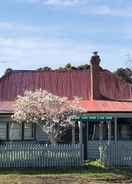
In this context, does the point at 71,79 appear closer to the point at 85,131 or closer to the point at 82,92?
the point at 82,92

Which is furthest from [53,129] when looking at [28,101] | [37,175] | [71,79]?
[71,79]

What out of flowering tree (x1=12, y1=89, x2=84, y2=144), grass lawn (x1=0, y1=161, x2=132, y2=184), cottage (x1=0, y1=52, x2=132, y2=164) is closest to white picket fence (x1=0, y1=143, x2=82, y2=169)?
grass lawn (x1=0, y1=161, x2=132, y2=184)

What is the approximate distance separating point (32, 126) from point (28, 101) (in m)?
4.97

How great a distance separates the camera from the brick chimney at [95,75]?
3931 cm

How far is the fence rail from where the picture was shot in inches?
1113

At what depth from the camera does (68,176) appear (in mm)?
24766

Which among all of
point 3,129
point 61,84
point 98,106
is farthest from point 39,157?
point 61,84

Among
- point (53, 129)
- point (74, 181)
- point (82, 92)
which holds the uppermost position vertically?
point (82, 92)

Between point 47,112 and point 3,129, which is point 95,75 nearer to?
point 3,129

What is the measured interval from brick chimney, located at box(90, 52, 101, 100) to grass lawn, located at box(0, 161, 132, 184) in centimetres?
1218

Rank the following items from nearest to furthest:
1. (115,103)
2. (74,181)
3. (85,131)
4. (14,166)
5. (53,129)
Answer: (74,181)
(14,166)
(53,129)
(85,131)
(115,103)

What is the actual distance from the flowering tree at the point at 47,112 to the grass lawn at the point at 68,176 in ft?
15.2

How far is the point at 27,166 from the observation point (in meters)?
27.6

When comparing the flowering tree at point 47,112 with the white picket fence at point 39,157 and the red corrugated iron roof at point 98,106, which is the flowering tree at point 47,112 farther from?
the white picket fence at point 39,157
